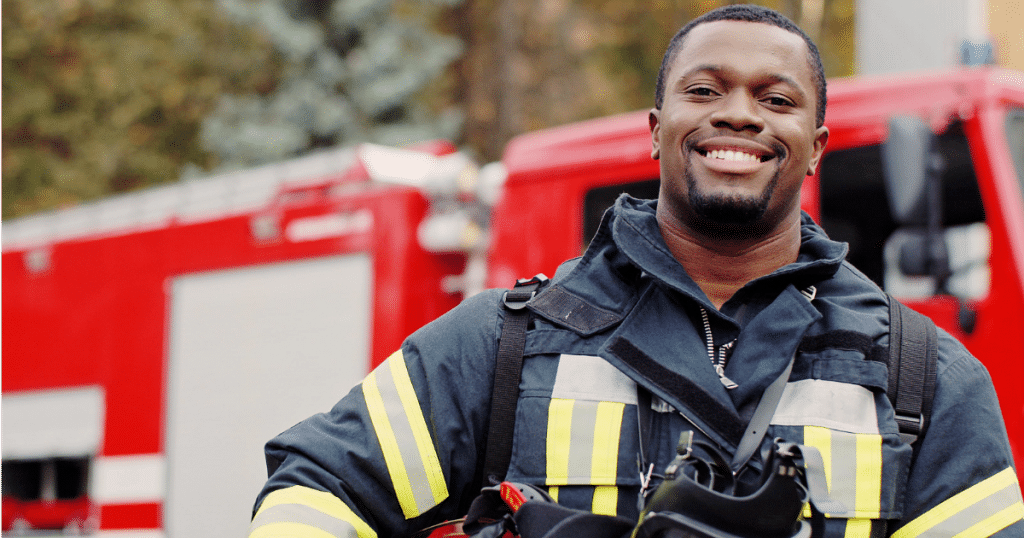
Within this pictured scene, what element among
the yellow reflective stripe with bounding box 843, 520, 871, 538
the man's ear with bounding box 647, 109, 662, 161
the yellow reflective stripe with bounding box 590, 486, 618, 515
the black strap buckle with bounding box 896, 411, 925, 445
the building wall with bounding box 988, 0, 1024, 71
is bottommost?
the yellow reflective stripe with bounding box 843, 520, 871, 538

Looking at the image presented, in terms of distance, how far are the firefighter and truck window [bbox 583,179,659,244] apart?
1956 mm

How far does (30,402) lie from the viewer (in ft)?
17.4

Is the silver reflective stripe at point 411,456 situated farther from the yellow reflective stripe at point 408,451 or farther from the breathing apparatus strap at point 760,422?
the breathing apparatus strap at point 760,422

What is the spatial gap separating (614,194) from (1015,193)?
134 cm

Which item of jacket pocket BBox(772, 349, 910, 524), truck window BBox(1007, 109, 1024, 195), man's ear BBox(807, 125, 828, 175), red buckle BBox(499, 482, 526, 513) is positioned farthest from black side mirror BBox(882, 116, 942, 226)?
red buckle BBox(499, 482, 526, 513)

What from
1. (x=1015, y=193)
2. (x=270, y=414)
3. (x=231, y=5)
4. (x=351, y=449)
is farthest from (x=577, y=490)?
(x=231, y=5)

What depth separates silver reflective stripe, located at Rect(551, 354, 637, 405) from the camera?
1.49 m

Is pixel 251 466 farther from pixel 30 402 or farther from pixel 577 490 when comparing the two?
pixel 577 490

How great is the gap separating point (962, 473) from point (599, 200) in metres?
2.39

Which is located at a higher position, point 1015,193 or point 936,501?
point 1015,193

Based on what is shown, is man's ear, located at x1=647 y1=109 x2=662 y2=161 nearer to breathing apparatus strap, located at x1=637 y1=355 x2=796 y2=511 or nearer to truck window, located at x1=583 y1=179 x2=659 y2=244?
breathing apparatus strap, located at x1=637 y1=355 x2=796 y2=511

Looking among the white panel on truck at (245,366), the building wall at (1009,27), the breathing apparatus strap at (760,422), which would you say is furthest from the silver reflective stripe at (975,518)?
the building wall at (1009,27)

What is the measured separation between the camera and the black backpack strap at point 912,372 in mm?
1451

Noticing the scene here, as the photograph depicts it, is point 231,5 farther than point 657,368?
Yes
